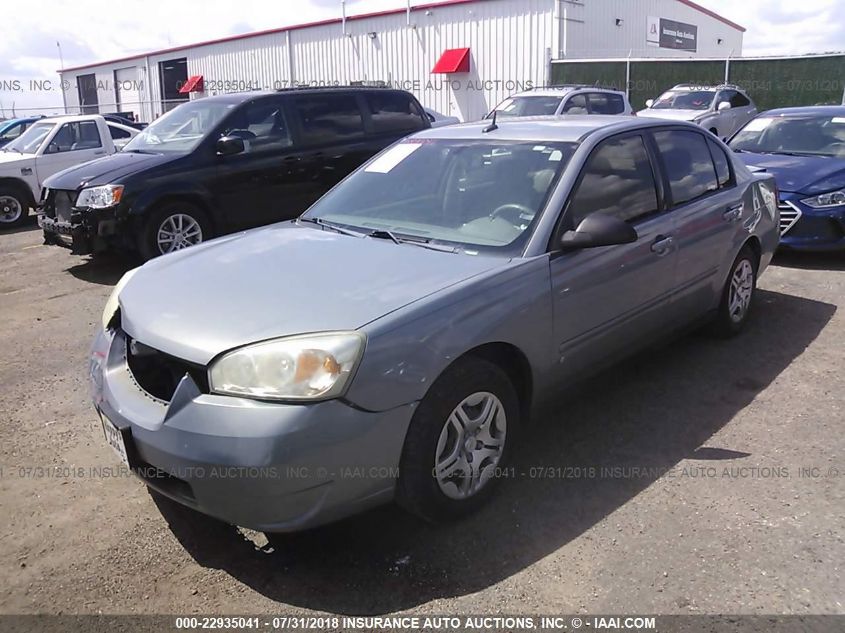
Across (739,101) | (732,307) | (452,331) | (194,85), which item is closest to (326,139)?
(732,307)

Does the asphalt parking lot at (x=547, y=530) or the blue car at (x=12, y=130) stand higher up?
the blue car at (x=12, y=130)

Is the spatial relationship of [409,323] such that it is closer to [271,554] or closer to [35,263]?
[271,554]

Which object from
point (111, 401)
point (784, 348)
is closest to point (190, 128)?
point (111, 401)

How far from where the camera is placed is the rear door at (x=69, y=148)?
11806 millimetres

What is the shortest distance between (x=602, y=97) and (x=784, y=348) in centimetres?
971

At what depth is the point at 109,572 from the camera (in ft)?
9.28

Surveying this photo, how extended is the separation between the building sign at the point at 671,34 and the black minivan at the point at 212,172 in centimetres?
2498

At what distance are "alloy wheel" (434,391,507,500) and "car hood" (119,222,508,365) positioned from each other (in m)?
0.53

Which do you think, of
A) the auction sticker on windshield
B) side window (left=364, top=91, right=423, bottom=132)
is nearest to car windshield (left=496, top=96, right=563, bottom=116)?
side window (left=364, top=91, right=423, bottom=132)

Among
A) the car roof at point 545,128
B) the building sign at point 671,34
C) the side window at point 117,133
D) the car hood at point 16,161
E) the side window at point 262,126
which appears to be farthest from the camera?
the building sign at point 671,34

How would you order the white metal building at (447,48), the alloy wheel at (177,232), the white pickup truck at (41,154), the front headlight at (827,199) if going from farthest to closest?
the white metal building at (447,48), the white pickup truck at (41,154), the alloy wheel at (177,232), the front headlight at (827,199)

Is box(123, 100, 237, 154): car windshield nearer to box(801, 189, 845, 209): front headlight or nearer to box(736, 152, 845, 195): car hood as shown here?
box(736, 152, 845, 195): car hood

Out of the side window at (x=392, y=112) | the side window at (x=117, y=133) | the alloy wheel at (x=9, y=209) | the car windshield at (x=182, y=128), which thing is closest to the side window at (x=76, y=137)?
the alloy wheel at (x=9, y=209)

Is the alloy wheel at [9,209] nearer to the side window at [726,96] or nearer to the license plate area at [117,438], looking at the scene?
the license plate area at [117,438]
